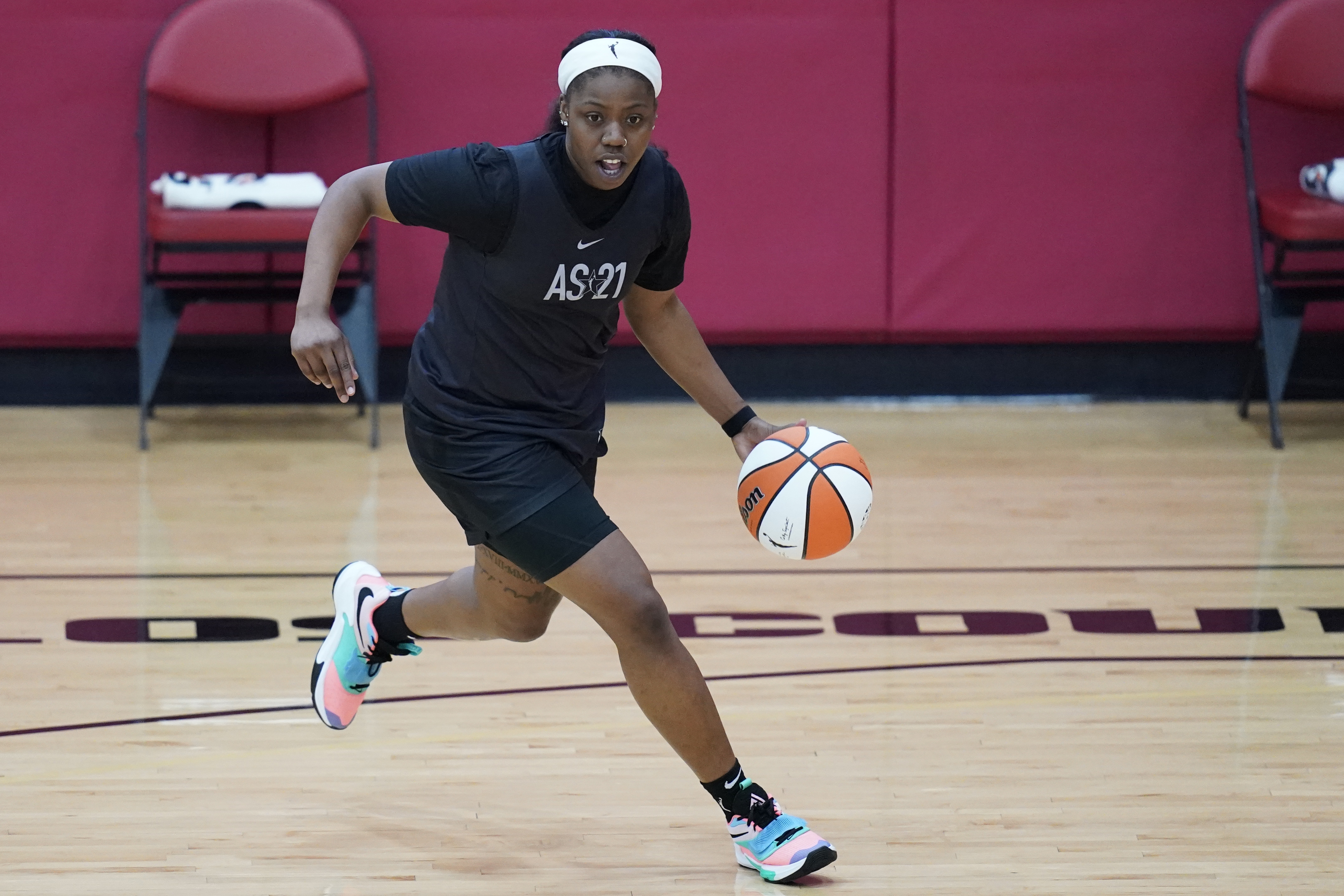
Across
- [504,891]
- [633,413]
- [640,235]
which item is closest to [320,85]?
[633,413]

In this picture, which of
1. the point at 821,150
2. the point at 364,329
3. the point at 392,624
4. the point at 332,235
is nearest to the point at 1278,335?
the point at 821,150

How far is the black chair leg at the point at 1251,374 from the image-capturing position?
666 centimetres

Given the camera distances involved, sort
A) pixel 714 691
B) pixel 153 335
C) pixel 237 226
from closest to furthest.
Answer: pixel 714 691
pixel 237 226
pixel 153 335

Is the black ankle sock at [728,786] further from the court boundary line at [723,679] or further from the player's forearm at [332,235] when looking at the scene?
the player's forearm at [332,235]

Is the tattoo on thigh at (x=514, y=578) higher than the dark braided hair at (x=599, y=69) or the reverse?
the reverse

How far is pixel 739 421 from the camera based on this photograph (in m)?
3.09

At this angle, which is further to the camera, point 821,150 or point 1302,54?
point 821,150

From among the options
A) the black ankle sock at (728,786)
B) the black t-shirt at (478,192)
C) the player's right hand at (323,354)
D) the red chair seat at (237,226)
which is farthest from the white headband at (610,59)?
the red chair seat at (237,226)

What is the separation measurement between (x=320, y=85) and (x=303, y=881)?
169 inches

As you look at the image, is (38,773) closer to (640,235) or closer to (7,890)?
(7,890)

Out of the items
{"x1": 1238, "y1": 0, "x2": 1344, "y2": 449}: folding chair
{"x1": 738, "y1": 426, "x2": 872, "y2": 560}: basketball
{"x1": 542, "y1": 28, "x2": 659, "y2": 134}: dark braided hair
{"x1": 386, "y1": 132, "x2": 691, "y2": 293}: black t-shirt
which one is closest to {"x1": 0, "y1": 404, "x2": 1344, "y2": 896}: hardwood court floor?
{"x1": 1238, "y1": 0, "x2": 1344, "y2": 449}: folding chair

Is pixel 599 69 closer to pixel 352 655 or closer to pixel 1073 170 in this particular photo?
pixel 352 655

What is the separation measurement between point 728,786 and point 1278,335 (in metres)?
4.43

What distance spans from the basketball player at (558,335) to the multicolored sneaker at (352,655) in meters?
0.58
